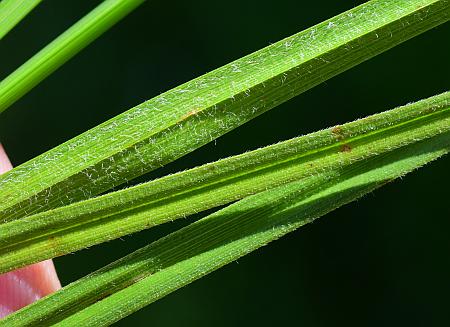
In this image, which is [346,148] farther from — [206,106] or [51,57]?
[51,57]

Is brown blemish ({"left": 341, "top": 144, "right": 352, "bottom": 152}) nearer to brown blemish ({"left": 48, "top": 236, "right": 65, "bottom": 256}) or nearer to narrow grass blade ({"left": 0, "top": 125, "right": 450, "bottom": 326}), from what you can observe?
narrow grass blade ({"left": 0, "top": 125, "right": 450, "bottom": 326})

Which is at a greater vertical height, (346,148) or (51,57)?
(51,57)

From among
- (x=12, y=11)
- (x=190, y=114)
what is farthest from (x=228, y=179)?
(x=12, y=11)

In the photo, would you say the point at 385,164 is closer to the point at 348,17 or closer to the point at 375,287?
the point at 348,17

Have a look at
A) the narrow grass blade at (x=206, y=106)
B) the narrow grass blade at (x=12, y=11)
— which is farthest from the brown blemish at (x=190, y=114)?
the narrow grass blade at (x=12, y=11)
